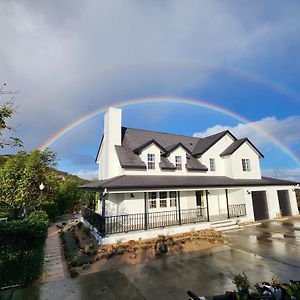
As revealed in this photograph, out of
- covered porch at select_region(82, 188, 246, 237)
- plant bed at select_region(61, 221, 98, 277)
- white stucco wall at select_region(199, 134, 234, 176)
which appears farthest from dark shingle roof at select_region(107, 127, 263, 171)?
plant bed at select_region(61, 221, 98, 277)

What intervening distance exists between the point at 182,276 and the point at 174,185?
307 inches

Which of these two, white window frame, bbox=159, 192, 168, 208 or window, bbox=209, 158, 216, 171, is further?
window, bbox=209, 158, 216, 171

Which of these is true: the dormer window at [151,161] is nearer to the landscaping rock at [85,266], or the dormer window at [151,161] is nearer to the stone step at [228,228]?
the stone step at [228,228]

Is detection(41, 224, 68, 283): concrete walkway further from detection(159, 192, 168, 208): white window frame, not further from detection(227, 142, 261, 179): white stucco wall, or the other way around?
detection(227, 142, 261, 179): white stucco wall

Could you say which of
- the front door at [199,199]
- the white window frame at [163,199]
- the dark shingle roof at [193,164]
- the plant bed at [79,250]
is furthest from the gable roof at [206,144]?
the plant bed at [79,250]

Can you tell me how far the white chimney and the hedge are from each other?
32.7ft

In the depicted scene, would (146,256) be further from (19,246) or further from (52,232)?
(52,232)

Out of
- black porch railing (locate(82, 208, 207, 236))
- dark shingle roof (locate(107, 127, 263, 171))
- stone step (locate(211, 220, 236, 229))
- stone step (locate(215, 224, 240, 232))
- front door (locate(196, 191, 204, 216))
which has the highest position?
dark shingle roof (locate(107, 127, 263, 171))

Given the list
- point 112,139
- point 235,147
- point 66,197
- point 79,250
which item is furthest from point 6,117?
point 66,197

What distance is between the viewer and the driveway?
23.5ft

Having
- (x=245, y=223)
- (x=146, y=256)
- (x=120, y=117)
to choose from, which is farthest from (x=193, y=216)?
(x=120, y=117)

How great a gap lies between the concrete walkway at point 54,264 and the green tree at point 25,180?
25.4 feet

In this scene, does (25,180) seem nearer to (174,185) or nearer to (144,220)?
(144,220)

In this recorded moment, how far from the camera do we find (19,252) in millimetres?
8109
